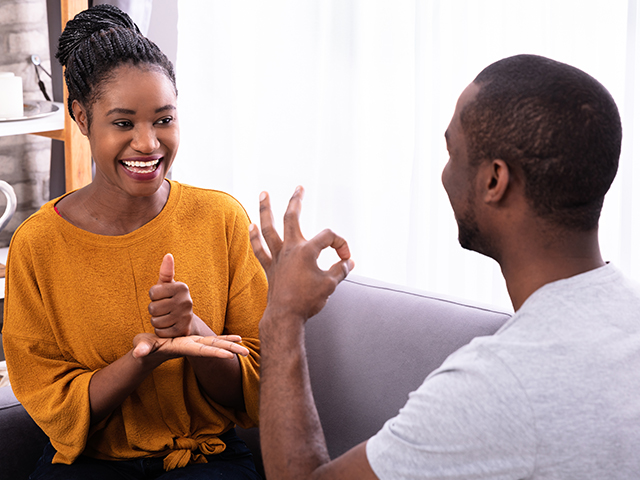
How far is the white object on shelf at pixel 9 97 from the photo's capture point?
195cm

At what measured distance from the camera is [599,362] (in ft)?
2.35

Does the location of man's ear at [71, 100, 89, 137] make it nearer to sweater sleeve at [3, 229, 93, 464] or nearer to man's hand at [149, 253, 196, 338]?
sweater sleeve at [3, 229, 93, 464]

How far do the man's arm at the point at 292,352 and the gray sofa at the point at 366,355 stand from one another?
1.25ft

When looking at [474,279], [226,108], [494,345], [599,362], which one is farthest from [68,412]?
[226,108]

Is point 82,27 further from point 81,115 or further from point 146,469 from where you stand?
point 146,469

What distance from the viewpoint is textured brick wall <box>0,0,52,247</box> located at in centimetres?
229

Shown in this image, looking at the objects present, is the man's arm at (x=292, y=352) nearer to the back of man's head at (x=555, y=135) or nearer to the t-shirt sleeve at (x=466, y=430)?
the t-shirt sleeve at (x=466, y=430)

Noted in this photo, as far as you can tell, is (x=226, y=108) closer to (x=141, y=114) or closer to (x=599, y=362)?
(x=141, y=114)

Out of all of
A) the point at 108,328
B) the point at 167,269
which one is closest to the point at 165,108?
the point at 167,269

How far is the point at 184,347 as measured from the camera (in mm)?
1081

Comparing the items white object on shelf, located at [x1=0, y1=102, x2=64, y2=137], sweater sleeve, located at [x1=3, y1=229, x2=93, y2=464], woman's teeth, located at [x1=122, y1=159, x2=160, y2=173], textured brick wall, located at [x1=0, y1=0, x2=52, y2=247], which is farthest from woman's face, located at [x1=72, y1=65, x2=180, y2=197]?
textured brick wall, located at [x1=0, y1=0, x2=52, y2=247]

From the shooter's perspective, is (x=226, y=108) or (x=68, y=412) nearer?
(x=68, y=412)

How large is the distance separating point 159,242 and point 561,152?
83 centimetres

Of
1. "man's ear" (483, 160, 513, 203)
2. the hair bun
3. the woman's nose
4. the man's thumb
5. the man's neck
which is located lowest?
the man's thumb
